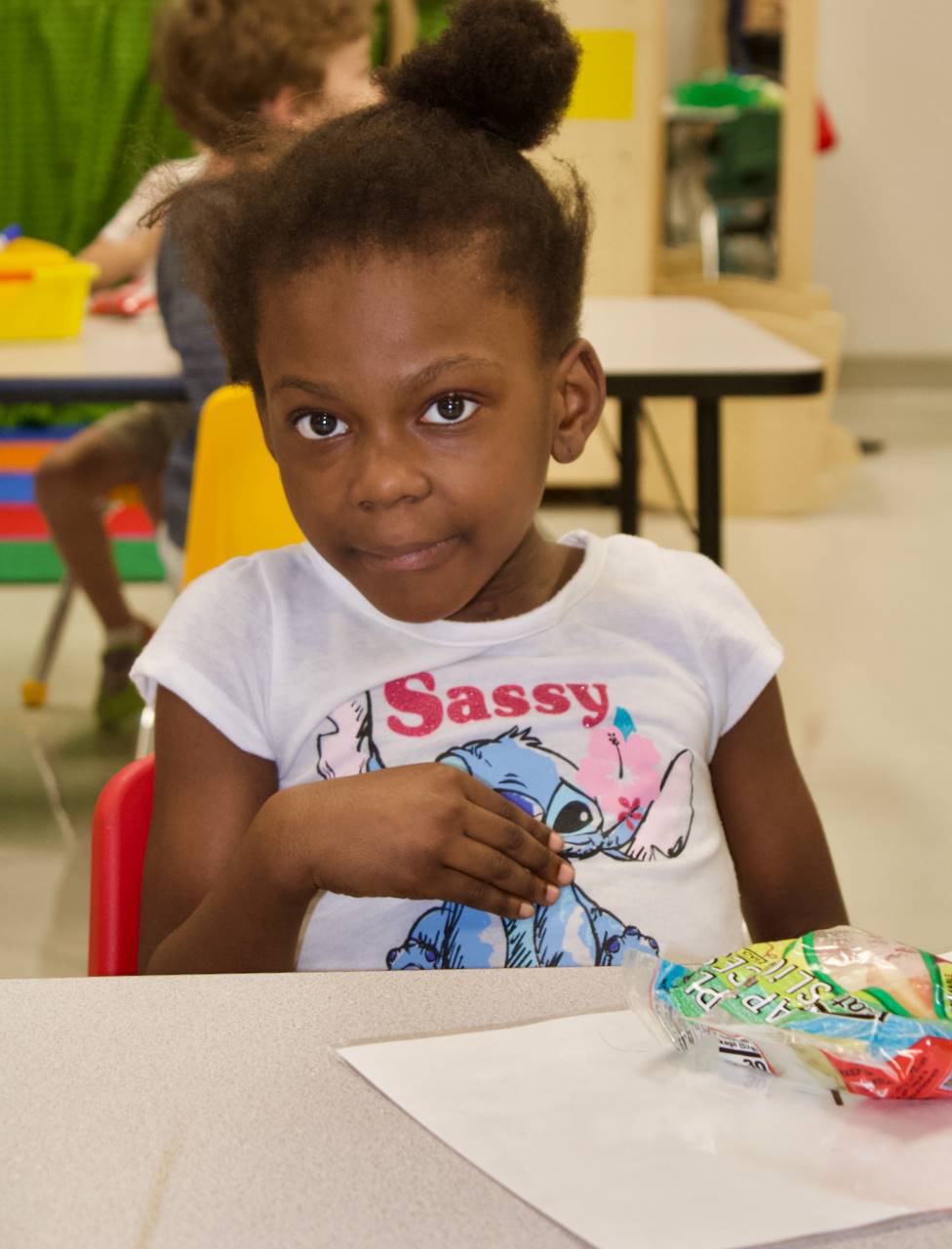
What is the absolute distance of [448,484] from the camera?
2.63 ft

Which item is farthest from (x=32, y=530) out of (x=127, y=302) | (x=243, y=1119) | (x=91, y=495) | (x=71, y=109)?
(x=243, y=1119)

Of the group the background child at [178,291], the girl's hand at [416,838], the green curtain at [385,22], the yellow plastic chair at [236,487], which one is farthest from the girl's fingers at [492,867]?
the green curtain at [385,22]

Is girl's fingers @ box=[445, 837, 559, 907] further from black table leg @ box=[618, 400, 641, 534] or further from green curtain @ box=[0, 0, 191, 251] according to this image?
green curtain @ box=[0, 0, 191, 251]

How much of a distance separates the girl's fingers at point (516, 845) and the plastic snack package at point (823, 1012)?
0.54 ft

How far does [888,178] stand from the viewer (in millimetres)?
5500

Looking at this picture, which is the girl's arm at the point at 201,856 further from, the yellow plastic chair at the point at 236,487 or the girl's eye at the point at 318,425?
the yellow plastic chair at the point at 236,487

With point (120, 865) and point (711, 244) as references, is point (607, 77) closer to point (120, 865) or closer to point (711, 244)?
point (711, 244)

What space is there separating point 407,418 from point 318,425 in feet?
0.17

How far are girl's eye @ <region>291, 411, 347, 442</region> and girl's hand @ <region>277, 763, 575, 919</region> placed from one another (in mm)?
191

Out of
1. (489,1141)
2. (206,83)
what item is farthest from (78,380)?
(489,1141)

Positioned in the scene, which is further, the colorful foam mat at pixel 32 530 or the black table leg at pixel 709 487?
the colorful foam mat at pixel 32 530

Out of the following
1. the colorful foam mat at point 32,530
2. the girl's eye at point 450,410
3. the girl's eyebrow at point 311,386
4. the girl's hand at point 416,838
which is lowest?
the colorful foam mat at point 32,530

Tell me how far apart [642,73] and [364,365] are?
3.12m

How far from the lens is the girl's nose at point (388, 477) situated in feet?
2.55
